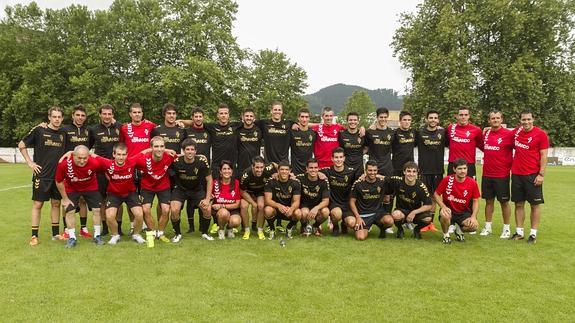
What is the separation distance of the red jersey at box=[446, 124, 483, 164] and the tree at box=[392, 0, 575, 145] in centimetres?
2332

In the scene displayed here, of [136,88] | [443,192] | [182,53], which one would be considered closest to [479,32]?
Answer: [182,53]

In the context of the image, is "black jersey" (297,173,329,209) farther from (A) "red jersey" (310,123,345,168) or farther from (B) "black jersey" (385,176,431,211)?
(B) "black jersey" (385,176,431,211)

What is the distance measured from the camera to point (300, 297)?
4152 millimetres

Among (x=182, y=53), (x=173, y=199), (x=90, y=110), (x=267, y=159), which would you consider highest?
(x=182, y=53)

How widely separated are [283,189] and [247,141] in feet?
4.27

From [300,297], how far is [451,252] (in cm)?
287

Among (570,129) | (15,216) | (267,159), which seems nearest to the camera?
(267,159)

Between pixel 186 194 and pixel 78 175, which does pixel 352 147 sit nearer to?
pixel 186 194

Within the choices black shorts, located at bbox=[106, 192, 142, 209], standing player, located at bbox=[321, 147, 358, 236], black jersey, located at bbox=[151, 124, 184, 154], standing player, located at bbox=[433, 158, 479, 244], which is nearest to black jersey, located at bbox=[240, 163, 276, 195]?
standing player, located at bbox=[321, 147, 358, 236]

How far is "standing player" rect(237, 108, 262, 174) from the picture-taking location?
25.1 feet

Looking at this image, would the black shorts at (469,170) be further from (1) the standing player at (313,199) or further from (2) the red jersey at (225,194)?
(2) the red jersey at (225,194)

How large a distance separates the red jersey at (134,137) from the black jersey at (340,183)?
3.14 m

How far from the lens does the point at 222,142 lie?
Result: 760 centimetres

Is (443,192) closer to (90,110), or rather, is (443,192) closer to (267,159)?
(267,159)
